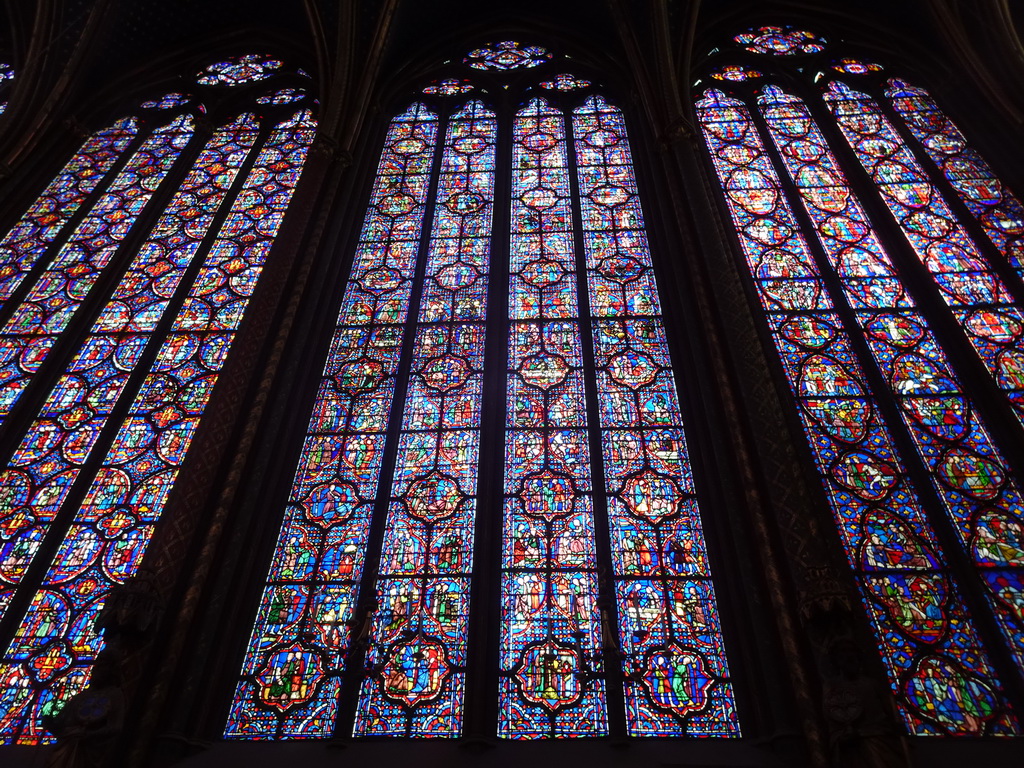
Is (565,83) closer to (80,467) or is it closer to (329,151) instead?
(329,151)

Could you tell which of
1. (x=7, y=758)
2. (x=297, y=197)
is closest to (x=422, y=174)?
(x=297, y=197)

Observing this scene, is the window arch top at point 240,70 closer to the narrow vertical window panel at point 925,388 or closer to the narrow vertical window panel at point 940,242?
the narrow vertical window panel at point 925,388

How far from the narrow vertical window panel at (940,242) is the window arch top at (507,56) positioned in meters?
4.36

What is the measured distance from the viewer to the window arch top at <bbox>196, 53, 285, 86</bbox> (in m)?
13.6

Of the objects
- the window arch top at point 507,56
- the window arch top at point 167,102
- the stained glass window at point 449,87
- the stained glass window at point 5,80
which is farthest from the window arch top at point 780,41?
the stained glass window at point 5,80

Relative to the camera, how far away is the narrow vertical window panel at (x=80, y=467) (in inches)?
268

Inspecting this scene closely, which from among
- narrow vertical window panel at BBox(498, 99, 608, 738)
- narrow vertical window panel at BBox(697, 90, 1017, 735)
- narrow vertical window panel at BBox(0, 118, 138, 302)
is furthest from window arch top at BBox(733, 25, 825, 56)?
narrow vertical window panel at BBox(0, 118, 138, 302)

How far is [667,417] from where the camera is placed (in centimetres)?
821

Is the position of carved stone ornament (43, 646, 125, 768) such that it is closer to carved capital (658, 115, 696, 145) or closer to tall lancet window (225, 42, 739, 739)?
tall lancet window (225, 42, 739, 739)

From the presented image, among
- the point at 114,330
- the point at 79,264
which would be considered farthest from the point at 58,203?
the point at 114,330

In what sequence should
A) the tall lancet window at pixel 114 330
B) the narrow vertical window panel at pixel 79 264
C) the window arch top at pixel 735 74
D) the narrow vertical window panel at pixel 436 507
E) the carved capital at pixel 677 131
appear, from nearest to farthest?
the narrow vertical window panel at pixel 436 507 < the tall lancet window at pixel 114 330 < the narrow vertical window panel at pixel 79 264 < the carved capital at pixel 677 131 < the window arch top at pixel 735 74

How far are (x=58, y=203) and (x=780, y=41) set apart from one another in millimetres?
10591

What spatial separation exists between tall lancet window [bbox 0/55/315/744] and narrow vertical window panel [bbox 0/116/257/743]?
0.05 feet

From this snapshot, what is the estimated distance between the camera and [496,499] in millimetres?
7621
